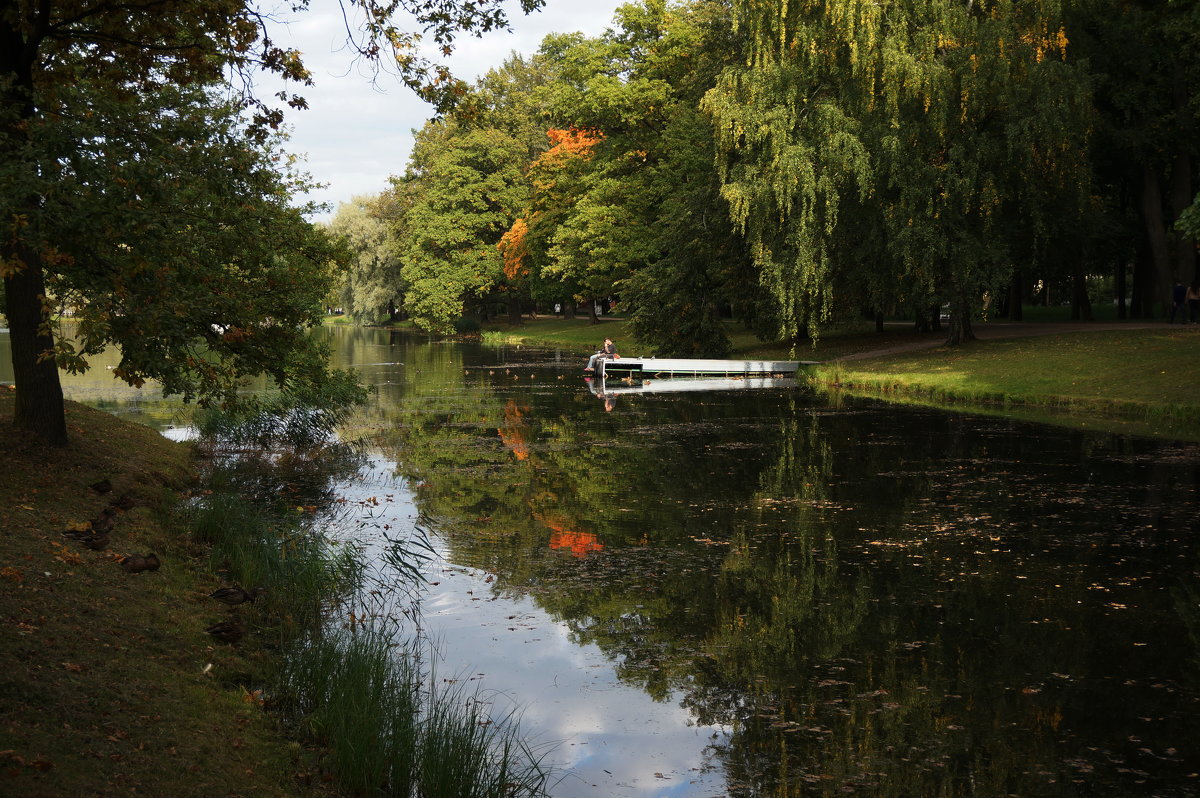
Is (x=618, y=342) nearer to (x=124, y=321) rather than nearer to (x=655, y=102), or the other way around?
(x=655, y=102)

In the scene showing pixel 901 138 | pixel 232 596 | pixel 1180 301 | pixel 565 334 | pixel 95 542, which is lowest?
pixel 232 596

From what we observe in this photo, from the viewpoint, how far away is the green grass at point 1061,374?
77.9ft

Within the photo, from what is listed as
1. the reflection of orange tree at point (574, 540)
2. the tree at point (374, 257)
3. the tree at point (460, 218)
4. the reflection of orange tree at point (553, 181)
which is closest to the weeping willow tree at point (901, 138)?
the reflection of orange tree at point (574, 540)

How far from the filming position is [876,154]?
103 ft

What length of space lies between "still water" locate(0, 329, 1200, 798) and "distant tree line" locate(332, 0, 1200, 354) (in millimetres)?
10112

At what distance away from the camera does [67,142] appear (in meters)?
10.0

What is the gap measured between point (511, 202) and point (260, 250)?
57.8 m

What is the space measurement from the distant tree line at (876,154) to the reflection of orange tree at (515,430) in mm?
9564

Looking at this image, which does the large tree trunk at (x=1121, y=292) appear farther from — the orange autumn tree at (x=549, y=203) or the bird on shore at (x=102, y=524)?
the bird on shore at (x=102, y=524)

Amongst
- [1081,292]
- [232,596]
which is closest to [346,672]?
[232,596]

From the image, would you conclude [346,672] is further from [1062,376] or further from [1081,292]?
[1081,292]

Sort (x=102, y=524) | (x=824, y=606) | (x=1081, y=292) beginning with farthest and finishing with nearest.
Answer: (x=1081, y=292)
(x=102, y=524)
(x=824, y=606)

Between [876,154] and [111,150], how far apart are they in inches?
993

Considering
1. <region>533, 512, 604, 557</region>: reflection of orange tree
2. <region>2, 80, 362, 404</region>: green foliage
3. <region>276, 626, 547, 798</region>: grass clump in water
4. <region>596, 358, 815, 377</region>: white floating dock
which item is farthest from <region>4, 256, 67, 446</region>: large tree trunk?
<region>596, 358, 815, 377</region>: white floating dock
